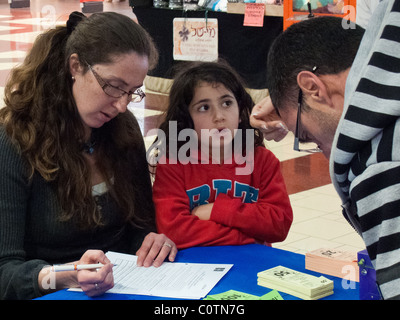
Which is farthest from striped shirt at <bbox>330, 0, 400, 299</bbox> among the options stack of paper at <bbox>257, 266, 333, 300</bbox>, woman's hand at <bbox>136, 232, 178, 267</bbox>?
woman's hand at <bbox>136, 232, 178, 267</bbox>

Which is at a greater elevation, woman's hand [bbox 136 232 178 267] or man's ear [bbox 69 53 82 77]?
man's ear [bbox 69 53 82 77]

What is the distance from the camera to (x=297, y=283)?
158 centimetres

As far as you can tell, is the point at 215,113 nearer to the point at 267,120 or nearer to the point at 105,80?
the point at 267,120

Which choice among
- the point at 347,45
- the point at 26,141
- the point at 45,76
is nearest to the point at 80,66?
the point at 45,76

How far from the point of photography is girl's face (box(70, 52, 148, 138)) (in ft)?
6.15

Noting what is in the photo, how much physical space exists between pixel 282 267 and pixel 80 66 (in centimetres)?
82

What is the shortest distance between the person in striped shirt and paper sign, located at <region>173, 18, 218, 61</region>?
5152mm

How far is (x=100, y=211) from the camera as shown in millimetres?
1991

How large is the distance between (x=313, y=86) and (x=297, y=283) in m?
0.56

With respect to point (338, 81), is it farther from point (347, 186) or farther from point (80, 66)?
point (80, 66)

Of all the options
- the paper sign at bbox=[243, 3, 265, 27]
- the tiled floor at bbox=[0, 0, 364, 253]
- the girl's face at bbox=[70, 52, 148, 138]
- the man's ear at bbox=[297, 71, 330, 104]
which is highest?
the man's ear at bbox=[297, 71, 330, 104]

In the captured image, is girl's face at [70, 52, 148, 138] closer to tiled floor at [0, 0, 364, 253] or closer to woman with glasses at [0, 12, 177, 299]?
woman with glasses at [0, 12, 177, 299]

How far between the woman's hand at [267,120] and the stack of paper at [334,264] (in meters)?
0.39

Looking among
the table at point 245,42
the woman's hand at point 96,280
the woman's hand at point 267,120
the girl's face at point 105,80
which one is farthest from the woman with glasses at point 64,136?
the table at point 245,42
